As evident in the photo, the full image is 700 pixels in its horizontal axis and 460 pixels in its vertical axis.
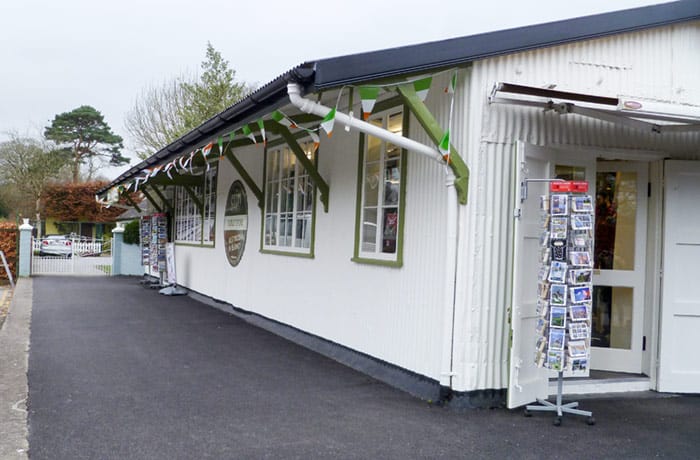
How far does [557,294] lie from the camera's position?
4930 mm

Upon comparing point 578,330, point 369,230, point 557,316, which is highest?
point 369,230

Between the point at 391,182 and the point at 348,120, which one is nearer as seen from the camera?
the point at 348,120

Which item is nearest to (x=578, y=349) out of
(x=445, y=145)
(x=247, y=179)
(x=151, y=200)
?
(x=445, y=145)

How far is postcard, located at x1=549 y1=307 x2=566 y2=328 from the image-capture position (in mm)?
4922

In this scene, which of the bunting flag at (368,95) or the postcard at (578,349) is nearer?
the postcard at (578,349)

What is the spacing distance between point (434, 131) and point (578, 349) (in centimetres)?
205

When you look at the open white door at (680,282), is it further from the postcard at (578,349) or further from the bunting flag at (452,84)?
the bunting flag at (452,84)

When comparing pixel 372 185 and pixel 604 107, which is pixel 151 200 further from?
pixel 604 107

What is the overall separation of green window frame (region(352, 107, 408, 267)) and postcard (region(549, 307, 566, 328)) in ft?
5.63

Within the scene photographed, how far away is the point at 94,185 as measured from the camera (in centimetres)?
4031

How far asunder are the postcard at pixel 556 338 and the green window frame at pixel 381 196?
174 centimetres

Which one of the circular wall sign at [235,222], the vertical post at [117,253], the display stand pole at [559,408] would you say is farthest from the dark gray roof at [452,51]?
the vertical post at [117,253]

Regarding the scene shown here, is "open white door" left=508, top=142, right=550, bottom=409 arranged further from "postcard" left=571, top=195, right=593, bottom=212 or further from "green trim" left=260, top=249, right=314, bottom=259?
"green trim" left=260, top=249, right=314, bottom=259

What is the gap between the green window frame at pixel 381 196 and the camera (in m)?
6.37
